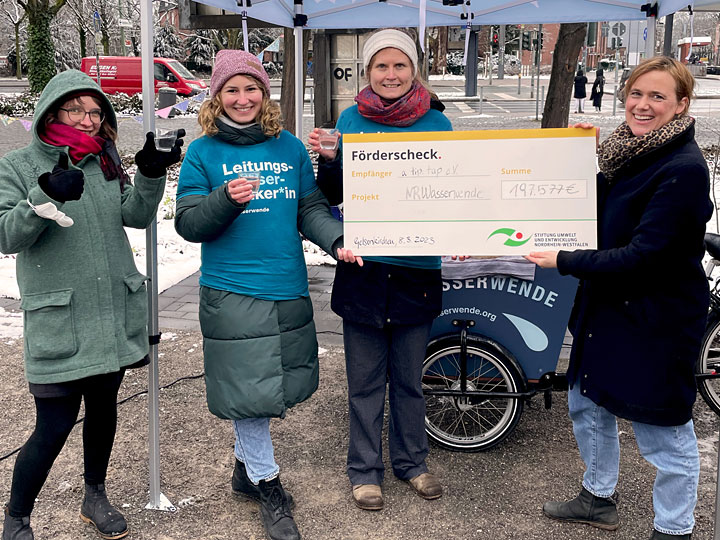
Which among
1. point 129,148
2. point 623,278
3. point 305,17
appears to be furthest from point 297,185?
point 129,148

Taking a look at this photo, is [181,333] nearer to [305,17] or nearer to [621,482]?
[305,17]

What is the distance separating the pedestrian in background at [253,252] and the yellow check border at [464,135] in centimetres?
28

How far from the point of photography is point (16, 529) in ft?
9.79

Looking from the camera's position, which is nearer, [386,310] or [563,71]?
[386,310]

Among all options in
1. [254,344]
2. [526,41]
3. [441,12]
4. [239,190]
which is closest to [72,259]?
[239,190]

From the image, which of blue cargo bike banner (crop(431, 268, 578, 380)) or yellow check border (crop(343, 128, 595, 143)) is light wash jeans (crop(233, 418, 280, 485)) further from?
yellow check border (crop(343, 128, 595, 143))

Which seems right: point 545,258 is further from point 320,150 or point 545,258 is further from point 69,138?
point 69,138

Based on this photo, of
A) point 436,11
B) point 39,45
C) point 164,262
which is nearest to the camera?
point 436,11

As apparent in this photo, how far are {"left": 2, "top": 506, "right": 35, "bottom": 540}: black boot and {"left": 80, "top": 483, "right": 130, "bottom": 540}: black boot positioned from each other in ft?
0.82

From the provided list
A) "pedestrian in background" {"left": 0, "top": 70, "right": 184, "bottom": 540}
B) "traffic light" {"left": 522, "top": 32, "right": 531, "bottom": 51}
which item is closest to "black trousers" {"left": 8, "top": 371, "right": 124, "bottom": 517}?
"pedestrian in background" {"left": 0, "top": 70, "right": 184, "bottom": 540}

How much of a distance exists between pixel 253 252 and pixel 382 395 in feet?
2.98

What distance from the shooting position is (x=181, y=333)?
5.61 meters

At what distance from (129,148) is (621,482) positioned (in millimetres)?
13553

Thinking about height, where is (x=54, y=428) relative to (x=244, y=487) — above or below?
above
